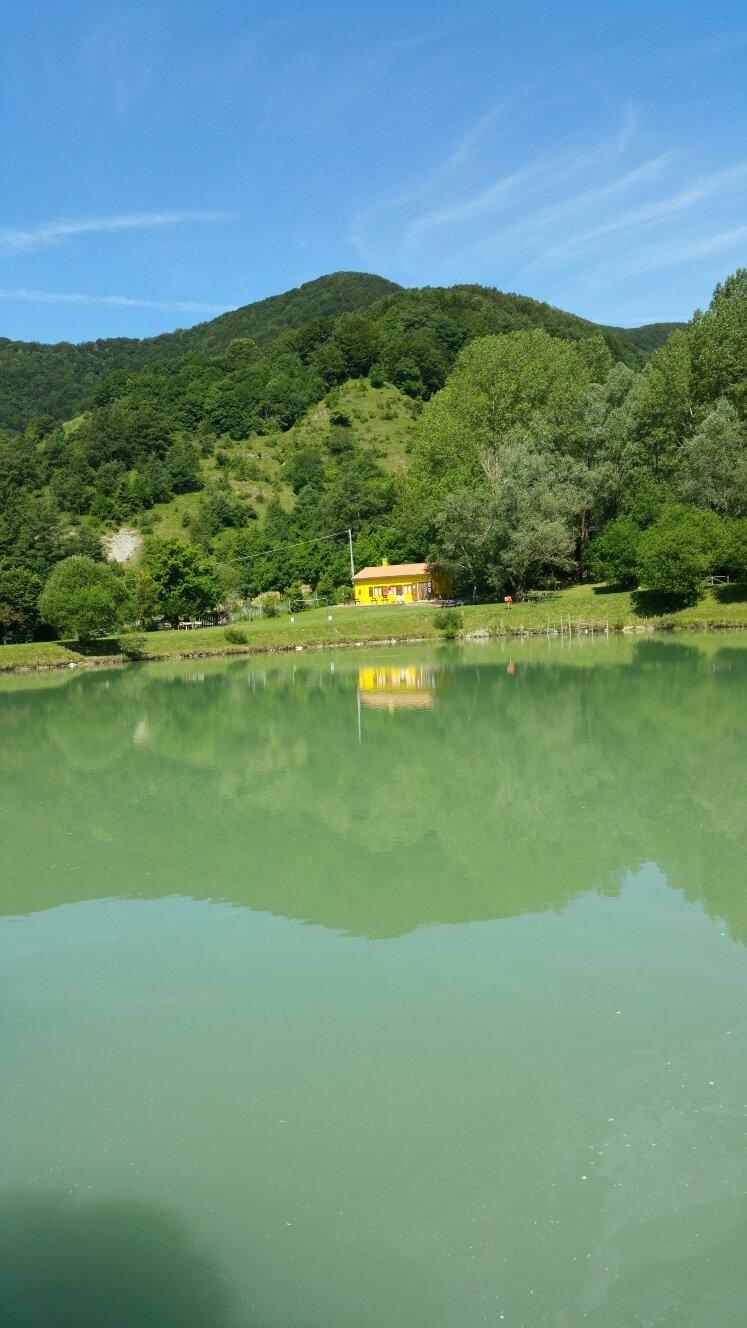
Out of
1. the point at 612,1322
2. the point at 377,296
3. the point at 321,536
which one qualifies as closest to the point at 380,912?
the point at 612,1322

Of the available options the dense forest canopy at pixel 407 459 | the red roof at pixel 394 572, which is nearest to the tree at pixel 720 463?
the dense forest canopy at pixel 407 459

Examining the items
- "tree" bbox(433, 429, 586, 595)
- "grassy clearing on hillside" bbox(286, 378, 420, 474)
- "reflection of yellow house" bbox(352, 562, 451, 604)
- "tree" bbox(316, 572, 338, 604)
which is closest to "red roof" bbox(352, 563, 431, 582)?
"reflection of yellow house" bbox(352, 562, 451, 604)

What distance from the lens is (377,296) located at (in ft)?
505

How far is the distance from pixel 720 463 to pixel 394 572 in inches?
1005

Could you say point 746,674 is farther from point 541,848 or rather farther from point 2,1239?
point 2,1239

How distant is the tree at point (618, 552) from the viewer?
48125 millimetres

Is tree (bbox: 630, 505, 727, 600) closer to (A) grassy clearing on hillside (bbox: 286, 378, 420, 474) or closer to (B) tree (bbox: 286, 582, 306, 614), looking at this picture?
(B) tree (bbox: 286, 582, 306, 614)

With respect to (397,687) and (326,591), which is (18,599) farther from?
(397,687)

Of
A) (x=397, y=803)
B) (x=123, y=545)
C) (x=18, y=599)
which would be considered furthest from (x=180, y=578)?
(x=397, y=803)

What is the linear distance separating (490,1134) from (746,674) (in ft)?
77.4

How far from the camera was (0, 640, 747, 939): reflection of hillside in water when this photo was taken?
33.9ft

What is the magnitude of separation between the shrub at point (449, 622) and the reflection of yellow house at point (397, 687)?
12.2 meters

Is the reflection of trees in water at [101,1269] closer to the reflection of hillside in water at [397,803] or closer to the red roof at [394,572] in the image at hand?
the reflection of hillside in water at [397,803]

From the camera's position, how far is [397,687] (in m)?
31.2
